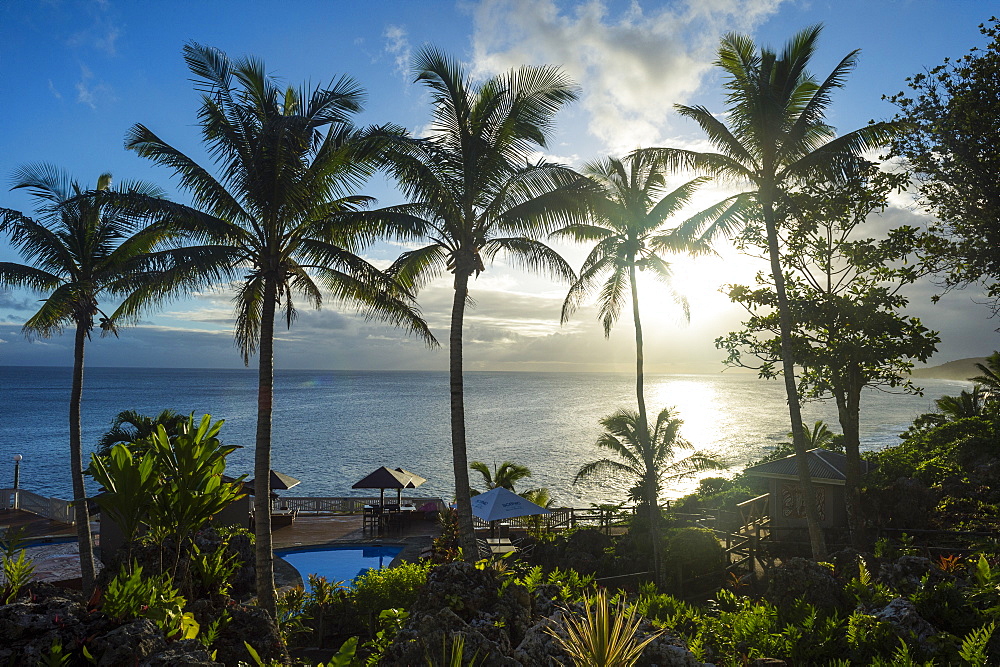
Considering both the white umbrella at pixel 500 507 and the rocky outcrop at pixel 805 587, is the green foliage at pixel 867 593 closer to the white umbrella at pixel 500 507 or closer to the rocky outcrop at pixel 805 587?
the rocky outcrop at pixel 805 587

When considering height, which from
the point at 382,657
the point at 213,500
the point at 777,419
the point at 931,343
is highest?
the point at 931,343

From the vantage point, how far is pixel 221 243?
1245cm

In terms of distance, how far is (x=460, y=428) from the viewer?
1316 cm

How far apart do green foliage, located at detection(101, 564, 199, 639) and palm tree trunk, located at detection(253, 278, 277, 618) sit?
13.4ft

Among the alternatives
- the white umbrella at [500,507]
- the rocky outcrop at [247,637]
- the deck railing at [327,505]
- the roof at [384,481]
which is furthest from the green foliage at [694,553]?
the deck railing at [327,505]

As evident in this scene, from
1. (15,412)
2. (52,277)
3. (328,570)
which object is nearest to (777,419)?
(328,570)

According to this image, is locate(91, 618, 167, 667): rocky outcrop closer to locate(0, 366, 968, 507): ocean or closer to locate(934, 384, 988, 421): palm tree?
locate(0, 366, 968, 507): ocean

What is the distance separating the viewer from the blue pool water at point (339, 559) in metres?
19.2

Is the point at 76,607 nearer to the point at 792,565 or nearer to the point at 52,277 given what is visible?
the point at 792,565

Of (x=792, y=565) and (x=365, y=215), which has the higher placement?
(x=365, y=215)

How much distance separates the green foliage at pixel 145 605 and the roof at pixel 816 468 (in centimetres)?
2057

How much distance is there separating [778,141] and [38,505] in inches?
1210

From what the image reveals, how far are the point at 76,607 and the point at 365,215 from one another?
8.87 m

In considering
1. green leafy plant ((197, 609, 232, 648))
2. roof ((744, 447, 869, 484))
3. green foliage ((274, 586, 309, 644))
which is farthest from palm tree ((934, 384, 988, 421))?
green leafy plant ((197, 609, 232, 648))
